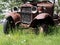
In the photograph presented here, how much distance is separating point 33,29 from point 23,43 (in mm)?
2057

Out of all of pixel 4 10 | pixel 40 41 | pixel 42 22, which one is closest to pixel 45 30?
pixel 42 22

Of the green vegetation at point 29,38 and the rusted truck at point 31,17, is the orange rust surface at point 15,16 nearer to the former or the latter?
the rusted truck at point 31,17

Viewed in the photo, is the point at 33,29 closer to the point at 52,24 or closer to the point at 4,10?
the point at 52,24

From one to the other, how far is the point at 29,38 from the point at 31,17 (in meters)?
1.33

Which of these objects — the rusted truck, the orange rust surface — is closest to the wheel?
the rusted truck

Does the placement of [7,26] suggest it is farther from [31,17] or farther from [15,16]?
[31,17]

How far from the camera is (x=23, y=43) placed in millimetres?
7523

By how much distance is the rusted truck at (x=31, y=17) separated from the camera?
8.83 meters

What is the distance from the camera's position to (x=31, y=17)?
9.41 metres

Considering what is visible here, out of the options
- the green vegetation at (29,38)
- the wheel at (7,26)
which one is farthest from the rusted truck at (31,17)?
the green vegetation at (29,38)

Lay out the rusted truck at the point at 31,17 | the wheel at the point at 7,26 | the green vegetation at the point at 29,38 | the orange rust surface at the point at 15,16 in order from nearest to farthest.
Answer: the green vegetation at the point at 29,38, the rusted truck at the point at 31,17, the wheel at the point at 7,26, the orange rust surface at the point at 15,16

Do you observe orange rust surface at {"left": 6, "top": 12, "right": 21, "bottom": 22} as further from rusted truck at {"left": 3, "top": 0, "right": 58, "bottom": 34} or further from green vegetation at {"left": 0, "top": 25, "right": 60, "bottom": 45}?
green vegetation at {"left": 0, "top": 25, "right": 60, "bottom": 45}

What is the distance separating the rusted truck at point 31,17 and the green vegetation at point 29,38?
297 millimetres

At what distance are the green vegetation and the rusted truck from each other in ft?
0.97
